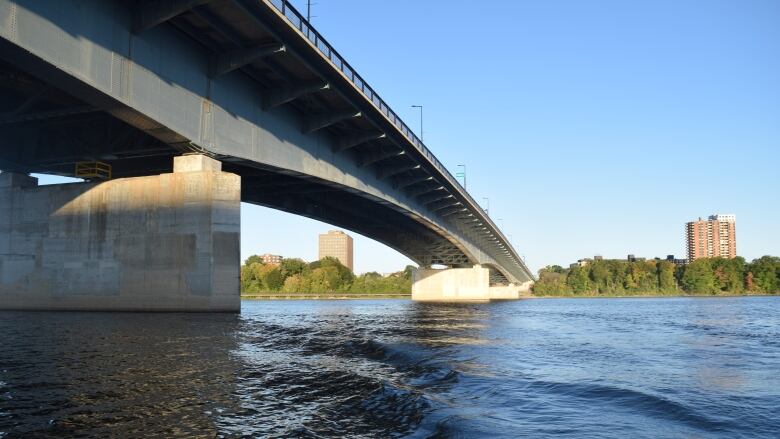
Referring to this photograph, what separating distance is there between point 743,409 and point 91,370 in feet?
39.4

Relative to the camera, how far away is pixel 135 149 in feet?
99.8

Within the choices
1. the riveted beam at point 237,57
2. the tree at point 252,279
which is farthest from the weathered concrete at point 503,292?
the riveted beam at point 237,57

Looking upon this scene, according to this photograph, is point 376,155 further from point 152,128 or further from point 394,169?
point 152,128

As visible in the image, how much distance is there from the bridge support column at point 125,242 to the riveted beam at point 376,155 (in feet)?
57.3

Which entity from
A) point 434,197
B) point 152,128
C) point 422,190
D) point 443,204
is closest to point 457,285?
point 443,204

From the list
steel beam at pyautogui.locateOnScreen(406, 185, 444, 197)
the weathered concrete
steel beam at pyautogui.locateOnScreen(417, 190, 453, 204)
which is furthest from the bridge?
the weathered concrete

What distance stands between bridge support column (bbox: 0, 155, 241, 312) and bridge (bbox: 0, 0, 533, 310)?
3.2 inches

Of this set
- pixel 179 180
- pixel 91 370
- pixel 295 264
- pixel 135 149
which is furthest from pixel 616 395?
pixel 295 264

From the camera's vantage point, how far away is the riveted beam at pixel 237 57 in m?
26.3

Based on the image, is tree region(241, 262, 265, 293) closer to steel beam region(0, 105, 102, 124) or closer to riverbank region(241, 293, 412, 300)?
riverbank region(241, 293, 412, 300)

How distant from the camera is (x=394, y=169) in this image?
50.3m

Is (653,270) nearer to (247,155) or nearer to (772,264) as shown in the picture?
(772,264)

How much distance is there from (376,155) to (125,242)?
71.1 feet

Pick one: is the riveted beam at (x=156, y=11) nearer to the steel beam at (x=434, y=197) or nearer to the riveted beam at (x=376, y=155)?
the riveted beam at (x=376, y=155)
